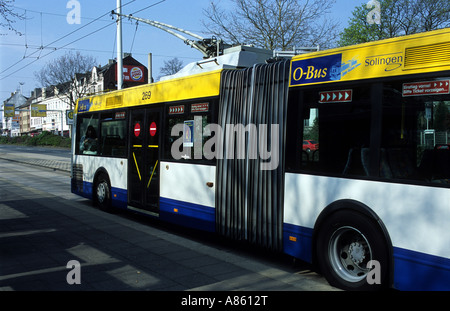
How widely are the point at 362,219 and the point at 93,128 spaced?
8.08 meters

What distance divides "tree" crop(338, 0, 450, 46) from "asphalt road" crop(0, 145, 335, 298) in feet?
64.9

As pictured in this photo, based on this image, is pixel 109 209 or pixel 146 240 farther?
pixel 109 209

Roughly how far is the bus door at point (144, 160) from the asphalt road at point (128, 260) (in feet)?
1.78

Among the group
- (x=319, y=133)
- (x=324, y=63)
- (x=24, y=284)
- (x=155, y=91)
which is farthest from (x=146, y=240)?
(x=324, y=63)

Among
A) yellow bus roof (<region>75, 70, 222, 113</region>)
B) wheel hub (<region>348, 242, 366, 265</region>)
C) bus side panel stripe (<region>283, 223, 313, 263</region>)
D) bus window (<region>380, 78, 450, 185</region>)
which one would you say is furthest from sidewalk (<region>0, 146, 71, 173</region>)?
bus window (<region>380, 78, 450, 185</region>)

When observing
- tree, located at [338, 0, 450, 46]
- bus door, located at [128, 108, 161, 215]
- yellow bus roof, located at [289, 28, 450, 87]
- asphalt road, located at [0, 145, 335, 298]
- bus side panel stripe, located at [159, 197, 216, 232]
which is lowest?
asphalt road, located at [0, 145, 335, 298]

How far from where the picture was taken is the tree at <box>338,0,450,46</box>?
22.3 metres

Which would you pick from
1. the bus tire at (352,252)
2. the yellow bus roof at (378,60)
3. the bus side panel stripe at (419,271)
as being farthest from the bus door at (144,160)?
the bus side panel stripe at (419,271)

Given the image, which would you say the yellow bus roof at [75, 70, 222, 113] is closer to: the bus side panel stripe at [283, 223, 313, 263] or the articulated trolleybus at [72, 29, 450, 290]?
the articulated trolleybus at [72, 29, 450, 290]

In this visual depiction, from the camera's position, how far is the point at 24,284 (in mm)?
4883

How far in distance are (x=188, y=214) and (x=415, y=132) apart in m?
4.24
